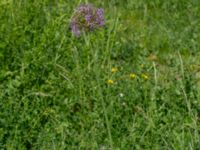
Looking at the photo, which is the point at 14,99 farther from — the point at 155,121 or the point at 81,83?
the point at 155,121

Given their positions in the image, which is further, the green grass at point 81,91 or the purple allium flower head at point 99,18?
the green grass at point 81,91

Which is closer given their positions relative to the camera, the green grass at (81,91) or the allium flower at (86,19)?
the allium flower at (86,19)

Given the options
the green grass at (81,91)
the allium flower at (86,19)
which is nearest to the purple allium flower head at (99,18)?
the allium flower at (86,19)

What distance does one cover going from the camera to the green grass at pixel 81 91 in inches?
146

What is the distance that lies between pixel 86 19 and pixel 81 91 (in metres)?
1.75

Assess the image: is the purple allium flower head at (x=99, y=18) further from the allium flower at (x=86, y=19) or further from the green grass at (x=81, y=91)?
the green grass at (x=81, y=91)

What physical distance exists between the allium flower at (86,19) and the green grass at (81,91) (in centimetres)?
61

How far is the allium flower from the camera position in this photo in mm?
2510

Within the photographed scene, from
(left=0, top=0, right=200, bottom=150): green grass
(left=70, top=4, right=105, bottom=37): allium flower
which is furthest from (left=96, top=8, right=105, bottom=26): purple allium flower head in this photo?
(left=0, top=0, right=200, bottom=150): green grass

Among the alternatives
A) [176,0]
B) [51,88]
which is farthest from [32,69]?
[176,0]

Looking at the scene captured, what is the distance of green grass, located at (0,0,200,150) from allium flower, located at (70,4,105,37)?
61 cm

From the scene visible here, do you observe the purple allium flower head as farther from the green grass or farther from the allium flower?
the green grass

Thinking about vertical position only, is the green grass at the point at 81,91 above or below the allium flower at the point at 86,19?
below

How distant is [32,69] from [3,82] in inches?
8.7
